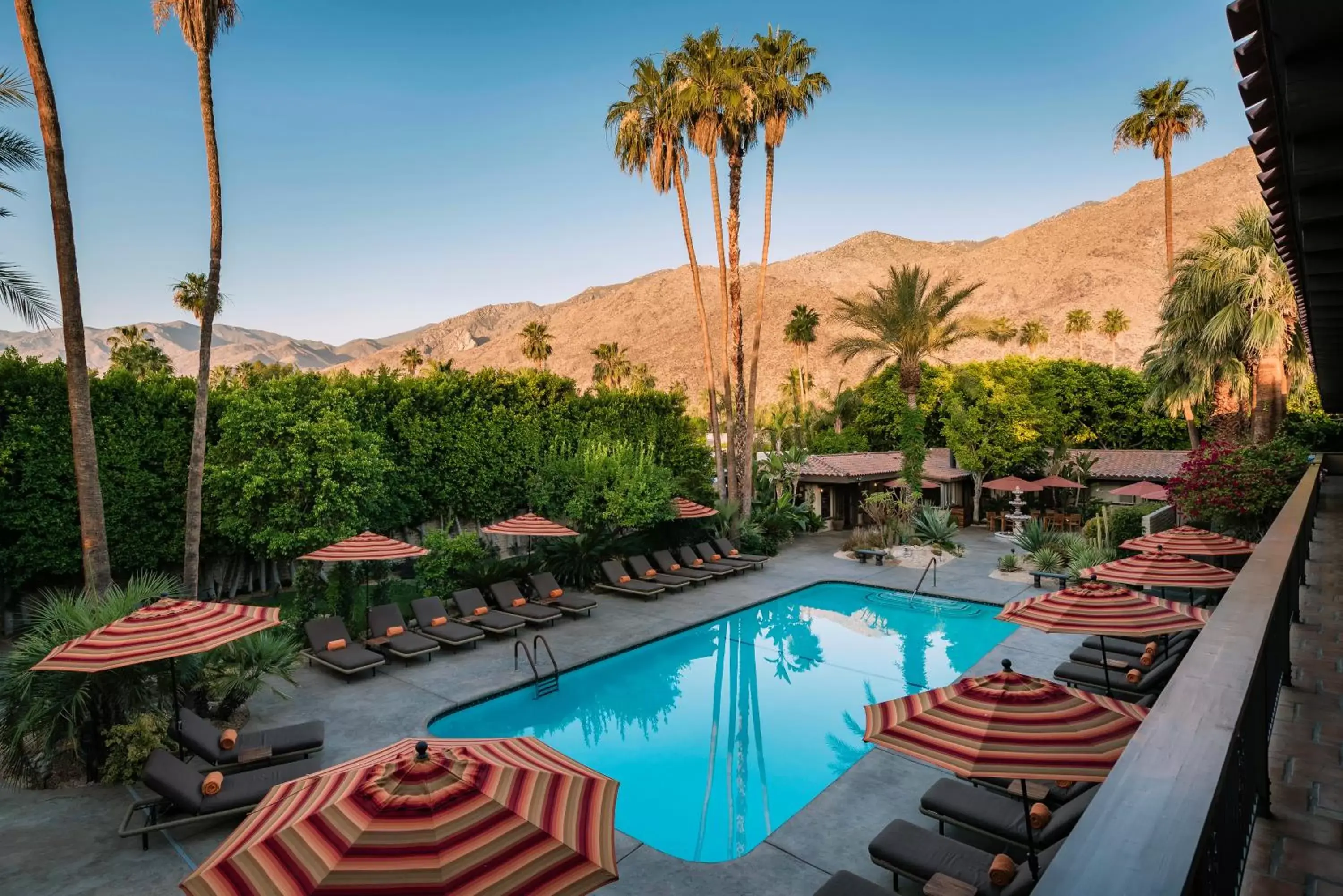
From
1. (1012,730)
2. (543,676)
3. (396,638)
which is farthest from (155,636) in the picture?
(1012,730)

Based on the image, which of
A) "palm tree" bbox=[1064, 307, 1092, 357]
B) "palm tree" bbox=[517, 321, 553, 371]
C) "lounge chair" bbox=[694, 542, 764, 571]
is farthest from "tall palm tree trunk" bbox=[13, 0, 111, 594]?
"palm tree" bbox=[1064, 307, 1092, 357]

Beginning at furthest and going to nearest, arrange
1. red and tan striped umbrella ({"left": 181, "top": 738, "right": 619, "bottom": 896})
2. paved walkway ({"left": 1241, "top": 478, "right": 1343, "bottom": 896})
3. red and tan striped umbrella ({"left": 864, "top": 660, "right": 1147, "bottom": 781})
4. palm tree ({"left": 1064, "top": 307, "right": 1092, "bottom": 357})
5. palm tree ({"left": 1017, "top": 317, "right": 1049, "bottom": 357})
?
palm tree ({"left": 1017, "top": 317, "right": 1049, "bottom": 357}) → palm tree ({"left": 1064, "top": 307, "right": 1092, "bottom": 357}) → red and tan striped umbrella ({"left": 864, "top": 660, "right": 1147, "bottom": 781}) → red and tan striped umbrella ({"left": 181, "top": 738, "right": 619, "bottom": 896}) → paved walkway ({"left": 1241, "top": 478, "right": 1343, "bottom": 896})

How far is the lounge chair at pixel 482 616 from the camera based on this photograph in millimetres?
14672

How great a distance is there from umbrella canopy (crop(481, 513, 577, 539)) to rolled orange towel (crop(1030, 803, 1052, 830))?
11.8 meters

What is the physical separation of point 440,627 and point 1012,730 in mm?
11645

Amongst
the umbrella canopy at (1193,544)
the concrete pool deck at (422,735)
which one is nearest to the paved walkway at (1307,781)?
the concrete pool deck at (422,735)

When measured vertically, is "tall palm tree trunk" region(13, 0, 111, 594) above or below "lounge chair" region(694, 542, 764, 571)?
above

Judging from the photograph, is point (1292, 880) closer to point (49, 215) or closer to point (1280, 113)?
point (1280, 113)

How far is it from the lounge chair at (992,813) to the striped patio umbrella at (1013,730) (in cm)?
52

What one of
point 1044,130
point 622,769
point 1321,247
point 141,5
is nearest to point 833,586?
point 622,769

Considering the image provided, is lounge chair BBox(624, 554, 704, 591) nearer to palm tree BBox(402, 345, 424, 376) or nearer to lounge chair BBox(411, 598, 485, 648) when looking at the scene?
lounge chair BBox(411, 598, 485, 648)

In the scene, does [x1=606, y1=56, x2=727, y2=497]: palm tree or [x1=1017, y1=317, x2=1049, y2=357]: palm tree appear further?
[x1=1017, y1=317, x2=1049, y2=357]: palm tree

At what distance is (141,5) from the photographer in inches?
530

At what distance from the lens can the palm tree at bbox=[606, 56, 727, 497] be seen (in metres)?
23.5
